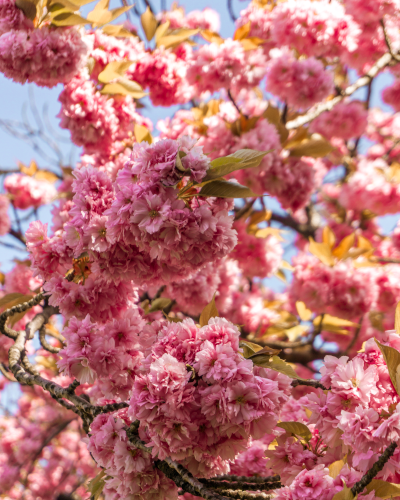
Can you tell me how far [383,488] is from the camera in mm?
977

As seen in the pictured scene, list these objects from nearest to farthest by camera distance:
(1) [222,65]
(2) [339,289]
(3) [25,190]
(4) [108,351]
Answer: (4) [108,351], (1) [222,65], (2) [339,289], (3) [25,190]

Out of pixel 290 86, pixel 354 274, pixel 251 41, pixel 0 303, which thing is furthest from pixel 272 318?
pixel 0 303

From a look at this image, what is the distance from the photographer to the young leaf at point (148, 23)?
2.79 meters

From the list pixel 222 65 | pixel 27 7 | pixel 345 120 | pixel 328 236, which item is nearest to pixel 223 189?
pixel 27 7

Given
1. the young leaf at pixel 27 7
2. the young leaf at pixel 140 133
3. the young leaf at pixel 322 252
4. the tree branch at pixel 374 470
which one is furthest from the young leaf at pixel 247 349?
the young leaf at pixel 322 252

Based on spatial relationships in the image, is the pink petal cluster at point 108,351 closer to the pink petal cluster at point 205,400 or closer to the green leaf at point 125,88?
the pink petal cluster at point 205,400

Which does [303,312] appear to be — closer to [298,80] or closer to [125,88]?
[298,80]

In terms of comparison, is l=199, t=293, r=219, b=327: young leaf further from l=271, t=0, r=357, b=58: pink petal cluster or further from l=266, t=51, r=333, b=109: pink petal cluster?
l=271, t=0, r=357, b=58: pink petal cluster

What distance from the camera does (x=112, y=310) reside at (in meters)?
1.63

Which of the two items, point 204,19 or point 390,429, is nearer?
point 390,429

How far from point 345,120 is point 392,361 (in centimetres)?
344

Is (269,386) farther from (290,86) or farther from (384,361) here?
(290,86)

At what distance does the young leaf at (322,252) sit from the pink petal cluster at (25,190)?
10.1 feet

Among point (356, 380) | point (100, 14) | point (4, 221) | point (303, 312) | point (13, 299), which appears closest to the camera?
point (356, 380)
